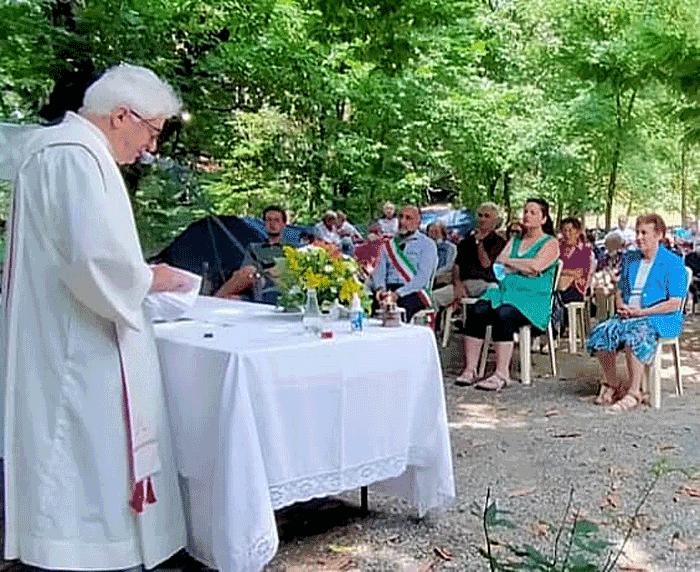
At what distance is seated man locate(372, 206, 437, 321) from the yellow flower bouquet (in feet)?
9.45

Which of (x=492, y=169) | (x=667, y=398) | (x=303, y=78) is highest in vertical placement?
(x=303, y=78)

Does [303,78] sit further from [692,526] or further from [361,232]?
[692,526]

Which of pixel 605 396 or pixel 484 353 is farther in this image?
pixel 484 353

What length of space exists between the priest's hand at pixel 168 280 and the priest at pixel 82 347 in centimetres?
13

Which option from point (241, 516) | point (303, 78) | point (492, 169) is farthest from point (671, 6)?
point (492, 169)

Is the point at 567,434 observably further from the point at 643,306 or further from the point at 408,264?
the point at 408,264

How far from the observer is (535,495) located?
3422 millimetres

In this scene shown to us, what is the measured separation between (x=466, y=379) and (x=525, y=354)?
0.40 meters

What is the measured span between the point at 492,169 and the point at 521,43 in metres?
2.38

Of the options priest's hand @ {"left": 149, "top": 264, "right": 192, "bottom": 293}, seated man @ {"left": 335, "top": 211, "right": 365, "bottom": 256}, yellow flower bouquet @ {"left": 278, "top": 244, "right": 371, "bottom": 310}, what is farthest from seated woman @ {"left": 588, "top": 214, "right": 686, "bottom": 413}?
seated man @ {"left": 335, "top": 211, "right": 365, "bottom": 256}

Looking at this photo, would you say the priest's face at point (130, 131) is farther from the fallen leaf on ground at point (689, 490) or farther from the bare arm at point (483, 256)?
the bare arm at point (483, 256)

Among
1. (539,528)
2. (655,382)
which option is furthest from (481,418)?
(539,528)

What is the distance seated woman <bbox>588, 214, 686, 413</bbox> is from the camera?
4.89 meters

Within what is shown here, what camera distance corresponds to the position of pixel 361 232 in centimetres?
1030
